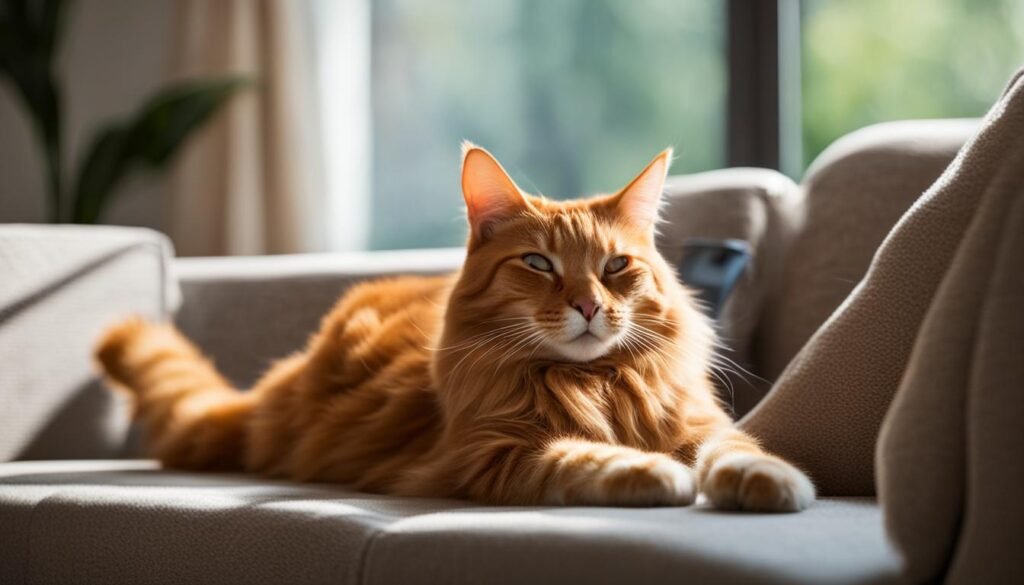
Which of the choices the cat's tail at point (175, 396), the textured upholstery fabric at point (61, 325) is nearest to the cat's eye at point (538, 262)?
the cat's tail at point (175, 396)

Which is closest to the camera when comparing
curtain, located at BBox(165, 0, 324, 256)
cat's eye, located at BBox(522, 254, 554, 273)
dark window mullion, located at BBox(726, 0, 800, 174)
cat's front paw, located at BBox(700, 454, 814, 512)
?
cat's front paw, located at BBox(700, 454, 814, 512)

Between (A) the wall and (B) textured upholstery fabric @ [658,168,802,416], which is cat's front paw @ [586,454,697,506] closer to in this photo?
(B) textured upholstery fabric @ [658,168,802,416]

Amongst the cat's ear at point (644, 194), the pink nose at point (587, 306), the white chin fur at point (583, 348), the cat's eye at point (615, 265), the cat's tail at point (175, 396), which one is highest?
the cat's ear at point (644, 194)

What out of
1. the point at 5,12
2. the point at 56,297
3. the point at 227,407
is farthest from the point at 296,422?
the point at 5,12

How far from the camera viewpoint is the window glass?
371cm

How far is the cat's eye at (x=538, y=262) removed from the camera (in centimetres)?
159

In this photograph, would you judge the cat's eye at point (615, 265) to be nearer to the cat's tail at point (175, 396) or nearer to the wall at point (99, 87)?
the cat's tail at point (175, 396)

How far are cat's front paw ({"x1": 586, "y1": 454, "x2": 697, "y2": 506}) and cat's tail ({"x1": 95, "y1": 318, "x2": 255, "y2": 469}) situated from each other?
1036 mm

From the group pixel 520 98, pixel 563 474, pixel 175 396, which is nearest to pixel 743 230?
pixel 563 474

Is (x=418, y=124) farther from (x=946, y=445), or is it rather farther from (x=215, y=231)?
(x=946, y=445)

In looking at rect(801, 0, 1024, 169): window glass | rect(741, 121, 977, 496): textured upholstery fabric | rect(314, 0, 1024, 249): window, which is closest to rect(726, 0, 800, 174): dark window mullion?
rect(314, 0, 1024, 249): window

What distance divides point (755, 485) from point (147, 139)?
3036 millimetres

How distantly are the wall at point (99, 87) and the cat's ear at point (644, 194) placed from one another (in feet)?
9.59

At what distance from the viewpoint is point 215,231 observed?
3.82 metres
